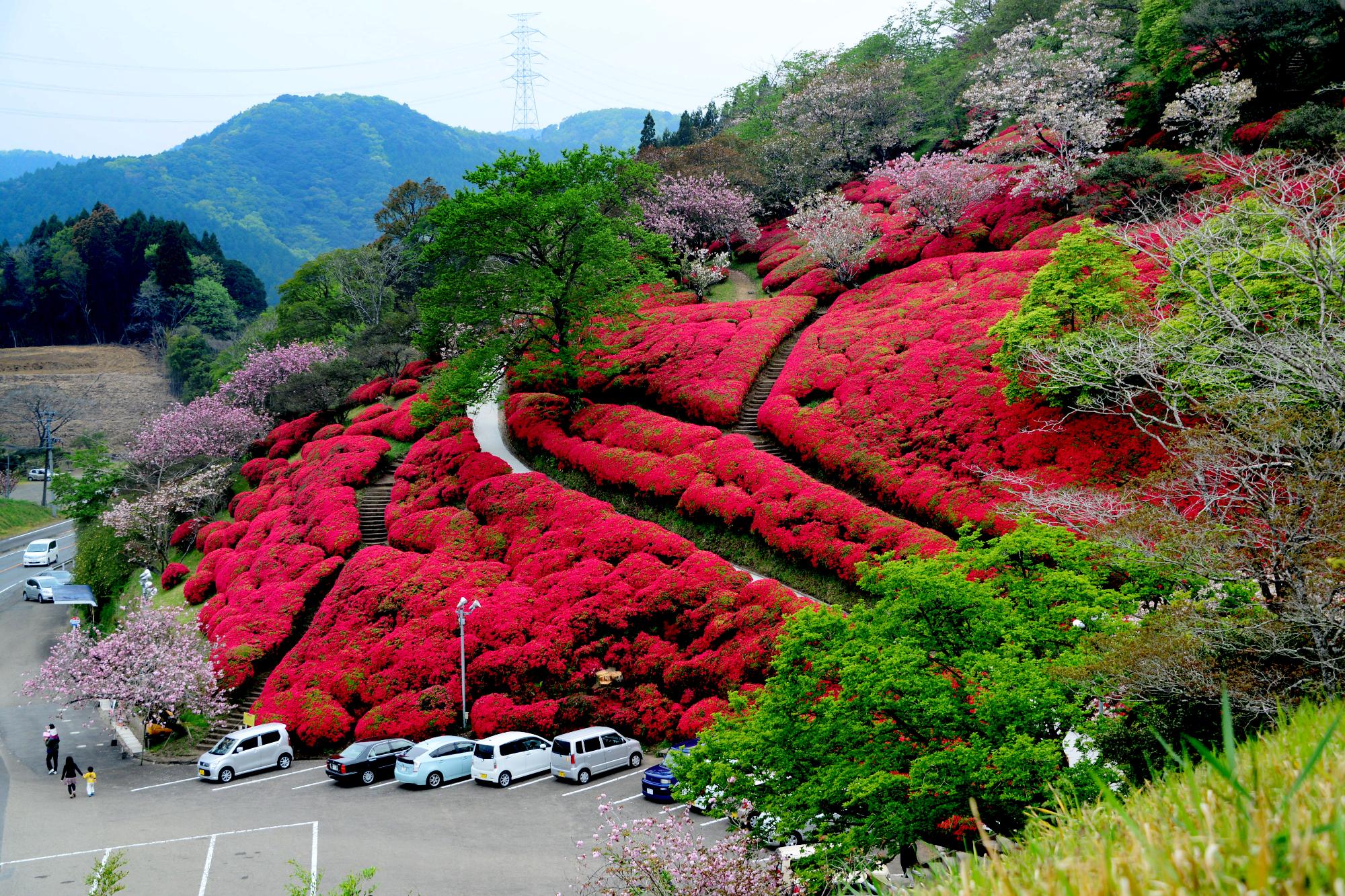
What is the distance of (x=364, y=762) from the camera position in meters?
19.7

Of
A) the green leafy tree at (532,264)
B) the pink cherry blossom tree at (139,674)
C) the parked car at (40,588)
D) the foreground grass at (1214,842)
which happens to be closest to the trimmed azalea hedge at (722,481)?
the green leafy tree at (532,264)

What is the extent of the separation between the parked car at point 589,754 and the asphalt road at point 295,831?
0.30 m

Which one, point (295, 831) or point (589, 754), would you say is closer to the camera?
point (295, 831)

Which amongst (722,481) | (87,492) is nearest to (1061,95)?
(722,481)

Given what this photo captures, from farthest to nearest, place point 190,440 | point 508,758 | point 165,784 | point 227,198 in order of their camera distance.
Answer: point 227,198 → point 190,440 → point 165,784 → point 508,758

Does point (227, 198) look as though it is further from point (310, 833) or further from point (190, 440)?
point (310, 833)

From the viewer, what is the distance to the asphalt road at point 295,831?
14.9 metres

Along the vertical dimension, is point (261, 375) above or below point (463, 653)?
above

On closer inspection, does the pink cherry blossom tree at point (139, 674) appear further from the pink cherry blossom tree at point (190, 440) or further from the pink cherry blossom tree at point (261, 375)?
the pink cherry blossom tree at point (261, 375)

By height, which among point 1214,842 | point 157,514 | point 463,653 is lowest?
point 157,514

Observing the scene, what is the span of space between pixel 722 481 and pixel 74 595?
1252 inches

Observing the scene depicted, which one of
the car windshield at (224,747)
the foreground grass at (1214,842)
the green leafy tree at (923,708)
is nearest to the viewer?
the foreground grass at (1214,842)

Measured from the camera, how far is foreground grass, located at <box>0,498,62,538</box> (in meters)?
57.3

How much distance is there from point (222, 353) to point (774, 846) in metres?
67.1
